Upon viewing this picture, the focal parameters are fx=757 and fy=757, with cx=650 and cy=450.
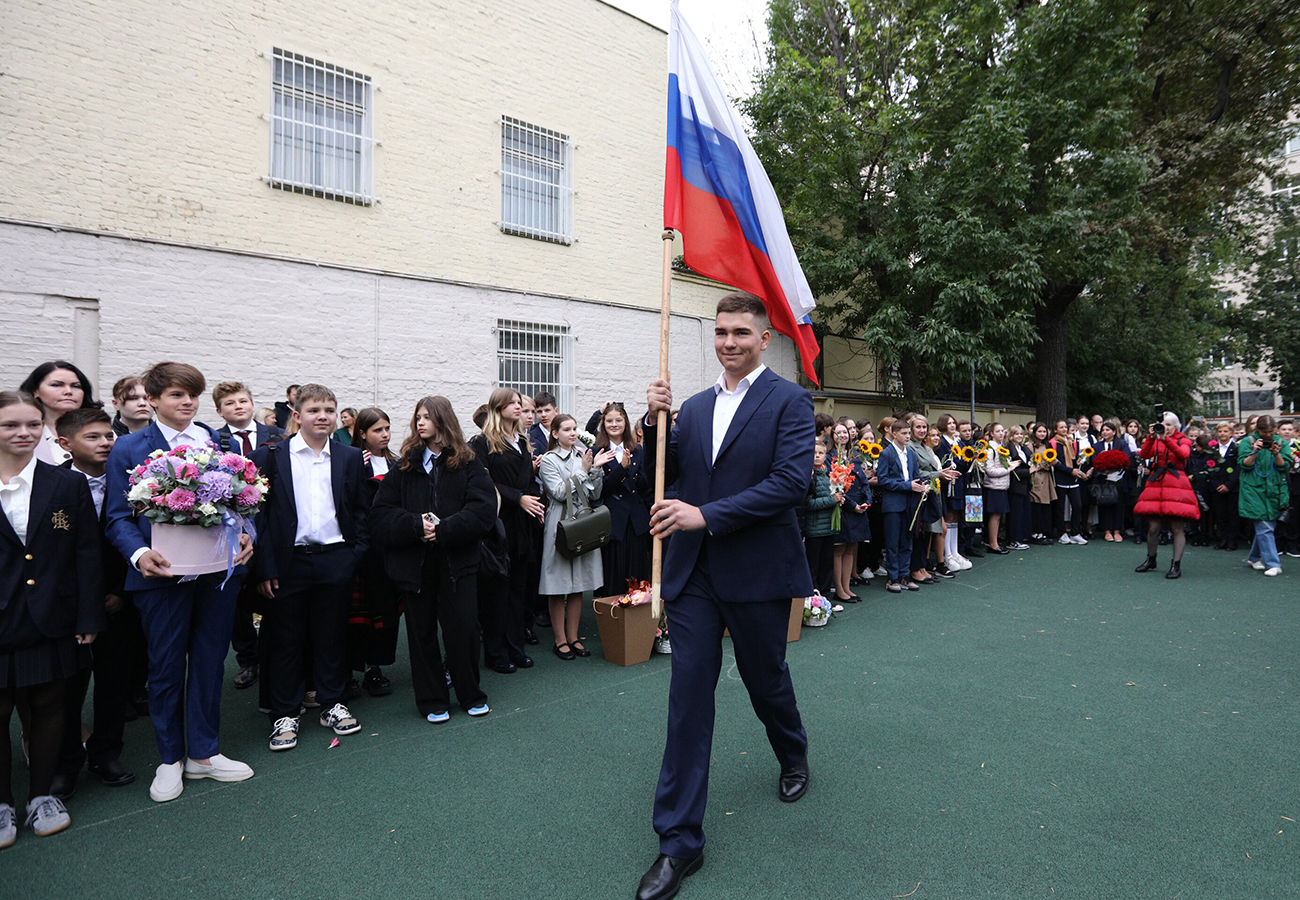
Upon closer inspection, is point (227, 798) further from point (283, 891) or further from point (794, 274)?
point (794, 274)

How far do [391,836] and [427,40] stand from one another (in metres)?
11.1

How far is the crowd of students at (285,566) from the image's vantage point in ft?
11.8

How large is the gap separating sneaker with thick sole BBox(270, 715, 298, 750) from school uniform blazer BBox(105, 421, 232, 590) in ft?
4.02

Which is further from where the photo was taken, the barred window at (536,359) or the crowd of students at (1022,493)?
the barred window at (536,359)

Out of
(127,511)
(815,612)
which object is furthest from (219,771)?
(815,612)

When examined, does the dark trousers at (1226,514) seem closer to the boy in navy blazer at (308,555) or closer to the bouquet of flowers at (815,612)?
the bouquet of flowers at (815,612)

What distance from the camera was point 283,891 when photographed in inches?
120

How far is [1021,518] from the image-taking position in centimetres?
1243

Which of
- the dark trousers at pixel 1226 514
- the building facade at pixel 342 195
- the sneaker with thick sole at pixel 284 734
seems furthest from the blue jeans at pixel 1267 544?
the sneaker with thick sole at pixel 284 734

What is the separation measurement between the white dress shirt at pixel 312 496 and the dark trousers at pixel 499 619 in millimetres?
1455

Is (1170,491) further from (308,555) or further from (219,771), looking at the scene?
(219,771)

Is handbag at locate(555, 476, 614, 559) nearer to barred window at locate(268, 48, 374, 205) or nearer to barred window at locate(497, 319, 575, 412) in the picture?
barred window at locate(497, 319, 575, 412)

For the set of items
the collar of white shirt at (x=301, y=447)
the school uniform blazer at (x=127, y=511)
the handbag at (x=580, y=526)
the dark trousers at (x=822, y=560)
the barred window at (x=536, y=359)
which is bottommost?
the dark trousers at (x=822, y=560)

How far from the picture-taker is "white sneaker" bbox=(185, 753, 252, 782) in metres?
4.07
